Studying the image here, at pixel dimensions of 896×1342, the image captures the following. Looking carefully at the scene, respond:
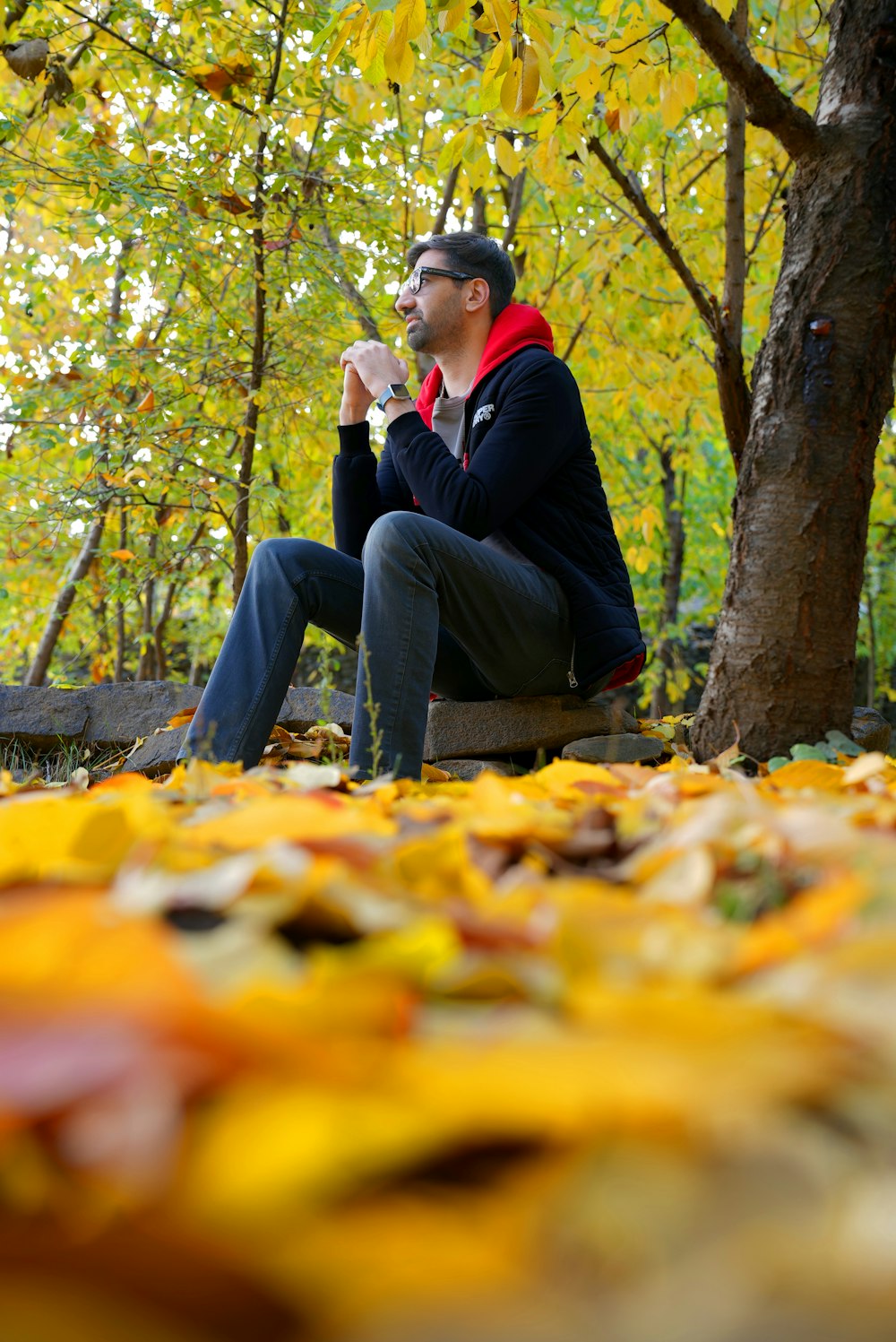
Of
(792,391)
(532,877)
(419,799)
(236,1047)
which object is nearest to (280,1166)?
(236,1047)

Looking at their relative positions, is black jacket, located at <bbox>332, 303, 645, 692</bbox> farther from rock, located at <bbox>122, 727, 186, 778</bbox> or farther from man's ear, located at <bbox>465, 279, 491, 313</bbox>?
rock, located at <bbox>122, 727, 186, 778</bbox>

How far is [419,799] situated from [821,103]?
2.22 m

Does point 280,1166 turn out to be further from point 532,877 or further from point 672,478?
point 672,478

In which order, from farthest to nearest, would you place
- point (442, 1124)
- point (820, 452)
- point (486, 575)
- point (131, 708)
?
point (131, 708)
point (486, 575)
point (820, 452)
point (442, 1124)

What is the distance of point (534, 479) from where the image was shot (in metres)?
2.89

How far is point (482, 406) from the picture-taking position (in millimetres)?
3113

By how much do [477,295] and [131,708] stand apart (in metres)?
2.01

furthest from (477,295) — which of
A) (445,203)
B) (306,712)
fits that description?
(445,203)

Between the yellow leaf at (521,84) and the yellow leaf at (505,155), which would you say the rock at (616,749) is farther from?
the yellow leaf at (505,155)

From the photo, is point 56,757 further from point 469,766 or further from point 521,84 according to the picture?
point 521,84

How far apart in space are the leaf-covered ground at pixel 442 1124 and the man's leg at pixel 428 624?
1.45 meters

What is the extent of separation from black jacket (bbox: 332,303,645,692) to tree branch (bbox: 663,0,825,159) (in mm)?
857

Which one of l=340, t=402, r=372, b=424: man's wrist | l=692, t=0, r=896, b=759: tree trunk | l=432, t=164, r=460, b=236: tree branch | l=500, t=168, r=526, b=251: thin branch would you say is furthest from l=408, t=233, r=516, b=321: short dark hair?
l=500, t=168, r=526, b=251: thin branch

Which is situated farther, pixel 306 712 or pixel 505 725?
pixel 306 712
